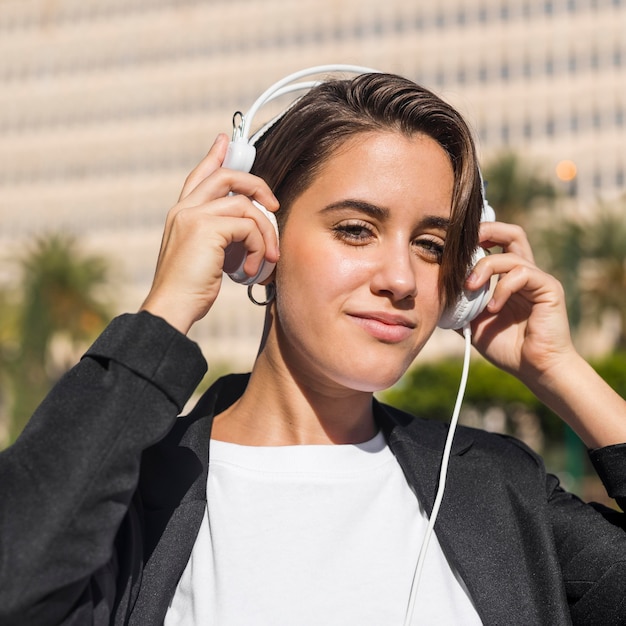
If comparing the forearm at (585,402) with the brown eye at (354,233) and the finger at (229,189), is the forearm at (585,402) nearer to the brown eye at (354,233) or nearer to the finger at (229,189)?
the brown eye at (354,233)

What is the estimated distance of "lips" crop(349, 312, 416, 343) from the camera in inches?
86.4

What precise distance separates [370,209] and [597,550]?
100cm

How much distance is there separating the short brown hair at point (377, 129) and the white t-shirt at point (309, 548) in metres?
0.54

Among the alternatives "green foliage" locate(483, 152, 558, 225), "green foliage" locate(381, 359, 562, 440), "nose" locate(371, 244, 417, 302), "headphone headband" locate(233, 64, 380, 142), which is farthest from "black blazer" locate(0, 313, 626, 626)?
→ "green foliage" locate(483, 152, 558, 225)

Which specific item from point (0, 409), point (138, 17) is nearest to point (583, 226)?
point (0, 409)

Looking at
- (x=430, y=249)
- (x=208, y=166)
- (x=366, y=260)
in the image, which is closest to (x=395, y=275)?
Result: (x=366, y=260)

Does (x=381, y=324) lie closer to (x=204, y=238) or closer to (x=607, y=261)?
(x=204, y=238)

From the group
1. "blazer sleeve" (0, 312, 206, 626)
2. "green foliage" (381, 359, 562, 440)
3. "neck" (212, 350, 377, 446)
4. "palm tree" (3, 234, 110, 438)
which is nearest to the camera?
"blazer sleeve" (0, 312, 206, 626)

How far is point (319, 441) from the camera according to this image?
2.46 meters

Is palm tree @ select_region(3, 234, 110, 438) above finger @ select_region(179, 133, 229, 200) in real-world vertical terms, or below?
below

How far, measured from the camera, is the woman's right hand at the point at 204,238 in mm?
2033

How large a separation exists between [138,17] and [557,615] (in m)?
69.0

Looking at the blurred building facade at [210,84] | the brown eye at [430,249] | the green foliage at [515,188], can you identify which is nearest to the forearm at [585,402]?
the brown eye at [430,249]

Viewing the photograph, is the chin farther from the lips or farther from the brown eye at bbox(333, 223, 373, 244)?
the brown eye at bbox(333, 223, 373, 244)
